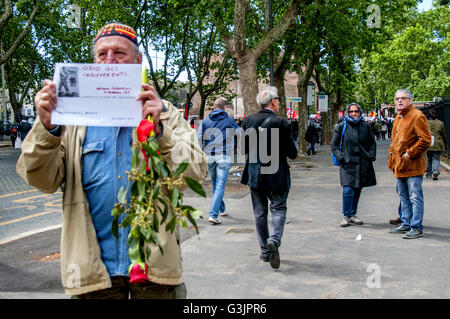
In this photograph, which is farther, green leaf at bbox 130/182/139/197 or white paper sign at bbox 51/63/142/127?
white paper sign at bbox 51/63/142/127

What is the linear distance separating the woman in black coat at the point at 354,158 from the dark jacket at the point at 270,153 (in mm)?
2409

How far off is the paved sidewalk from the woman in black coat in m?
0.42

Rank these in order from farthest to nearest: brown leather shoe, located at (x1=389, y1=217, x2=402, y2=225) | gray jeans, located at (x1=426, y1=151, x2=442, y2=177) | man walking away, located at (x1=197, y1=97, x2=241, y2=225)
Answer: gray jeans, located at (x1=426, y1=151, x2=442, y2=177)
man walking away, located at (x1=197, y1=97, x2=241, y2=225)
brown leather shoe, located at (x1=389, y1=217, x2=402, y2=225)

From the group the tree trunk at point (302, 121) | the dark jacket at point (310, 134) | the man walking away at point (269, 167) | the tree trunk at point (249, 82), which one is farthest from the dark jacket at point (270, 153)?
the dark jacket at point (310, 134)

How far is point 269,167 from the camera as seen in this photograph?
19.0 feet

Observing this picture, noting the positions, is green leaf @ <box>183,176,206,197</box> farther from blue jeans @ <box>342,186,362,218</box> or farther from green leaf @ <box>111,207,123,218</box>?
blue jeans @ <box>342,186,362,218</box>

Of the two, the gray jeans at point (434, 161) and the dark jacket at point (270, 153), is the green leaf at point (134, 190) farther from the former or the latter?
the gray jeans at point (434, 161)

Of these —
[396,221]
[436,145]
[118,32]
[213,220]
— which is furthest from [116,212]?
[436,145]

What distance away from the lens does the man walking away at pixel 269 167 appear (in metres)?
5.80

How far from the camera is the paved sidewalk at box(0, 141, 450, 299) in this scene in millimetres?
4812

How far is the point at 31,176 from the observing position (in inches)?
89.4

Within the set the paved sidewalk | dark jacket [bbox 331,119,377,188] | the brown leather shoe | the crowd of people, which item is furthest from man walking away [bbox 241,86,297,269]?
Answer: the crowd of people

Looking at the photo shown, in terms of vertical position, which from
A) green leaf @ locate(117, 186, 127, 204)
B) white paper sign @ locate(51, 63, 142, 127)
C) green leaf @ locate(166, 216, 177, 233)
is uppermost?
white paper sign @ locate(51, 63, 142, 127)

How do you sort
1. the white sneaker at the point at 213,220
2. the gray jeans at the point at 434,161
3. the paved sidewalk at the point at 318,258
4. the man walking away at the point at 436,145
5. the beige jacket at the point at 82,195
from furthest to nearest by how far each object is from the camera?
the gray jeans at the point at 434,161
the man walking away at the point at 436,145
the white sneaker at the point at 213,220
the paved sidewalk at the point at 318,258
the beige jacket at the point at 82,195
